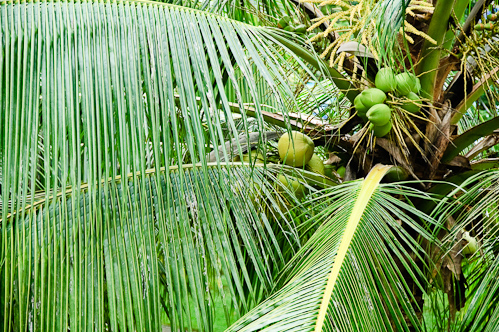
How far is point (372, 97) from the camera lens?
3.51 feet

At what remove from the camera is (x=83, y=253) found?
2.81ft

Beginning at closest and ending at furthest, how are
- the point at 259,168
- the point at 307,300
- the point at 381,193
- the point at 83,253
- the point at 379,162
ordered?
1. the point at 307,300
2. the point at 83,253
3. the point at 381,193
4. the point at 259,168
5. the point at 379,162

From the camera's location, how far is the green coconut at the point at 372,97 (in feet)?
3.51

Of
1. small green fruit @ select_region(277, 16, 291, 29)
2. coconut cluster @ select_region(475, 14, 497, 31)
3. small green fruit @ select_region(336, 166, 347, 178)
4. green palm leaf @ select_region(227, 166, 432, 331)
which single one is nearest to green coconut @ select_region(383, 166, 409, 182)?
green palm leaf @ select_region(227, 166, 432, 331)

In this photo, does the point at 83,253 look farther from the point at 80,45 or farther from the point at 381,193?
the point at 381,193

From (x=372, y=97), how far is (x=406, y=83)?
3.6 inches

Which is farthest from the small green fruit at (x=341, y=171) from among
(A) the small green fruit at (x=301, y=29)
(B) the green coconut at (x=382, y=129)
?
(A) the small green fruit at (x=301, y=29)

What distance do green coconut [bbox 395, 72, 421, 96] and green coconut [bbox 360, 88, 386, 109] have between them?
0.05 m

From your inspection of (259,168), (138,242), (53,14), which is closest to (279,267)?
(259,168)

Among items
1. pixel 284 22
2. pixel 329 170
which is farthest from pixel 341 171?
pixel 284 22

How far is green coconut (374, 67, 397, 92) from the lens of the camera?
108 centimetres

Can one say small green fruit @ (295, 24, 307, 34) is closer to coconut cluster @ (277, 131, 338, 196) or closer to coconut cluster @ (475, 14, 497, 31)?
coconut cluster @ (277, 131, 338, 196)

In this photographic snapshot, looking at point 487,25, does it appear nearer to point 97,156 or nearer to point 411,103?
point 411,103

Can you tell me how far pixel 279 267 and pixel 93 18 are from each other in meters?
0.64
